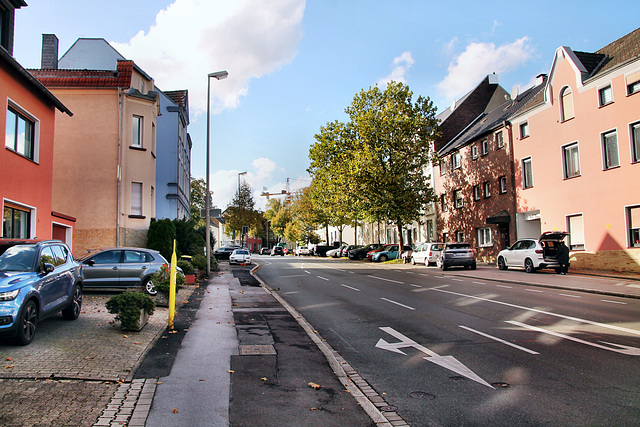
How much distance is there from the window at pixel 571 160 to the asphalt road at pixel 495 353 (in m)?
13.5

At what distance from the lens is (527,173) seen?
99.4 ft

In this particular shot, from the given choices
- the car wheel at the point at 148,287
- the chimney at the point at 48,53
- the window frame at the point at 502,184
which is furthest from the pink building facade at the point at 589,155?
the chimney at the point at 48,53

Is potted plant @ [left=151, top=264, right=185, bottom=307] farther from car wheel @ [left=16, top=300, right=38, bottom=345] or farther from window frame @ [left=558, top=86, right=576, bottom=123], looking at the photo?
window frame @ [left=558, top=86, right=576, bottom=123]

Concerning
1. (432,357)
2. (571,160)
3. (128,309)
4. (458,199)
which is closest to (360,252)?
(458,199)

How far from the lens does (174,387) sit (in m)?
5.79

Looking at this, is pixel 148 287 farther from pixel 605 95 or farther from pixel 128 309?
pixel 605 95

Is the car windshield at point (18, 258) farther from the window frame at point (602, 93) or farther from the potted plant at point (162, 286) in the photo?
the window frame at point (602, 93)

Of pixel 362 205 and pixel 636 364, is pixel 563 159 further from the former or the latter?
pixel 636 364

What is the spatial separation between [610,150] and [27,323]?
2475 cm

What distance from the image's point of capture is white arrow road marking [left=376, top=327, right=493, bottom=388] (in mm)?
6319

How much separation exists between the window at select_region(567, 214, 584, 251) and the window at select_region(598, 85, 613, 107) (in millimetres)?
5839

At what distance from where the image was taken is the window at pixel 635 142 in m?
21.4

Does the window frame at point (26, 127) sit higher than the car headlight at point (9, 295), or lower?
higher

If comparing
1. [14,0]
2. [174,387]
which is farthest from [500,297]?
[14,0]
